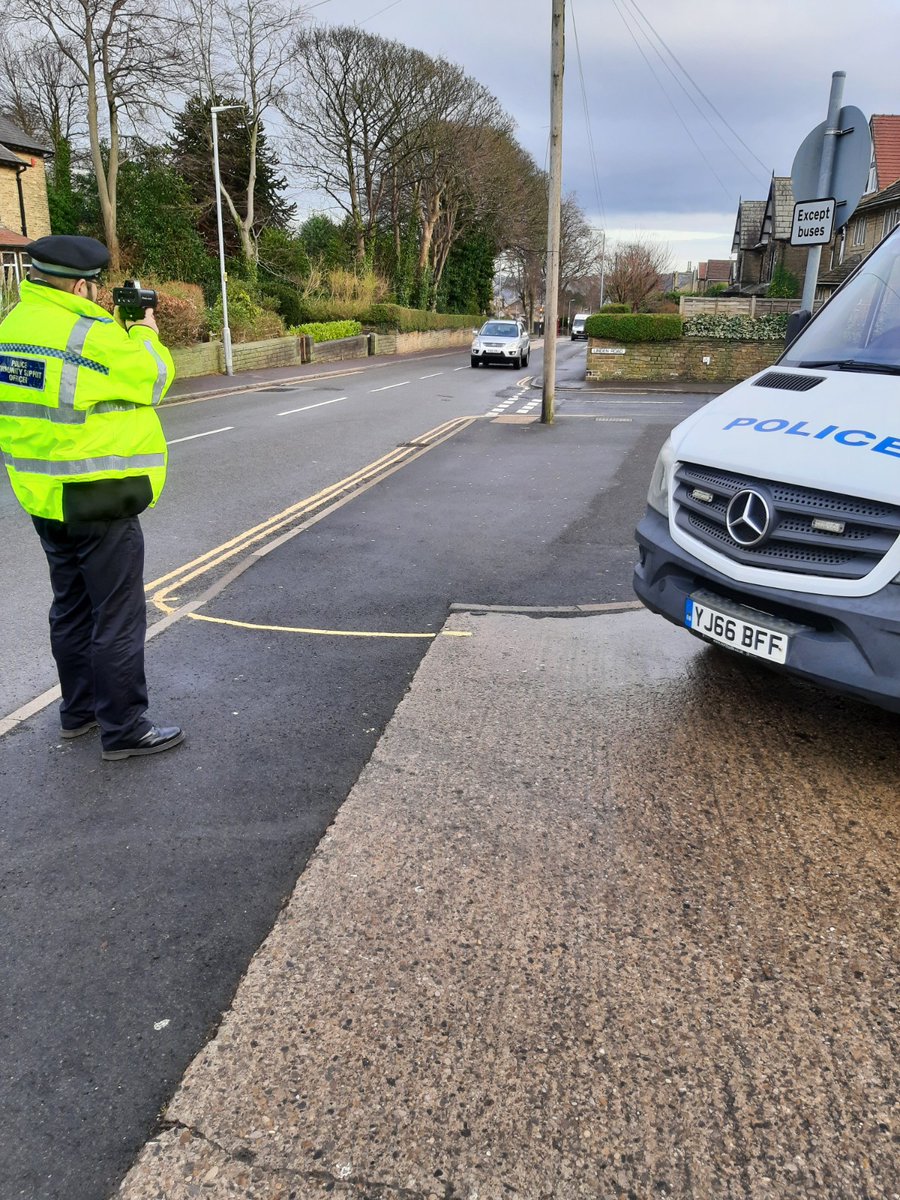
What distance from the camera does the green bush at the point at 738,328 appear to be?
26438 millimetres

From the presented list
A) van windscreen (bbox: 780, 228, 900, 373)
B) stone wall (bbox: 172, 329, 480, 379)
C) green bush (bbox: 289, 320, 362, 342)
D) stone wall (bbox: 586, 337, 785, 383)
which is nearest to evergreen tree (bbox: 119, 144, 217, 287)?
stone wall (bbox: 172, 329, 480, 379)

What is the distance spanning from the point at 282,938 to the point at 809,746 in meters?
2.40

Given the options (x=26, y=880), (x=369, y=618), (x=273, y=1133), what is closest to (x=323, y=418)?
(x=369, y=618)

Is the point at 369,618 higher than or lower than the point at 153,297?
lower

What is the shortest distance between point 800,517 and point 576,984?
184cm

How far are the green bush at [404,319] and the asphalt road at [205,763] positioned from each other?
117ft

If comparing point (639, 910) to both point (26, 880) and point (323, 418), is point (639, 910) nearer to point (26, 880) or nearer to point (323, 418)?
point (26, 880)

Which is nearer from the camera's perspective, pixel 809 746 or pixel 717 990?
pixel 717 990

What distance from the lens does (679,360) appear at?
89.3ft

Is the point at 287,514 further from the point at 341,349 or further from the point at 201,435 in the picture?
the point at 341,349

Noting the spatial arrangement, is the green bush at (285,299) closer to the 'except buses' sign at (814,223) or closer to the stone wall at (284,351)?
the stone wall at (284,351)

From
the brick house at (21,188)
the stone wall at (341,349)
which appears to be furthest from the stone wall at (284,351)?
the brick house at (21,188)

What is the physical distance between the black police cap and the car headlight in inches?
96.5

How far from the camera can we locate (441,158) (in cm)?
4606
